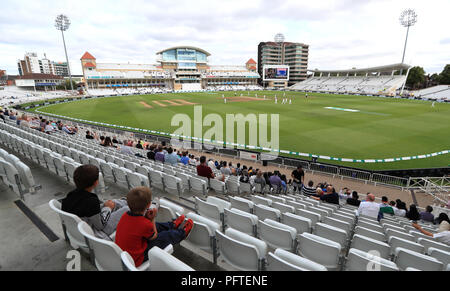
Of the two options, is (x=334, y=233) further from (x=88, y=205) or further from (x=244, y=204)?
(x=88, y=205)

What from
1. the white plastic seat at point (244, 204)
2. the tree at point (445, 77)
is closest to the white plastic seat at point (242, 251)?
the white plastic seat at point (244, 204)

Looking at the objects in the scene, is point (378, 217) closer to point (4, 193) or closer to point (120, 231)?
point (120, 231)

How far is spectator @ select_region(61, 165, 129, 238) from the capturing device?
3109 millimetres

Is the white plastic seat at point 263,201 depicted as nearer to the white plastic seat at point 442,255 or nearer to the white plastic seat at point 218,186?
the white plastic seat at point 218,186

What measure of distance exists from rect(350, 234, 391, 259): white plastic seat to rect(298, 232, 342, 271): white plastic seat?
828 mm

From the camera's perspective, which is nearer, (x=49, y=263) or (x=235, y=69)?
(x=49, y=263)

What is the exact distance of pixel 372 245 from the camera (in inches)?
Answer: 154

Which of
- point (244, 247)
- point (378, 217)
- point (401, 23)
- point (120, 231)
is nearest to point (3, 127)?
point (120, 231)

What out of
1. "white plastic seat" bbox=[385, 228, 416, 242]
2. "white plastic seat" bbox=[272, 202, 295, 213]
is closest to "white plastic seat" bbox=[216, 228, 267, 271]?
"white plastic seat" bbox=[272, 202, 295, 213]

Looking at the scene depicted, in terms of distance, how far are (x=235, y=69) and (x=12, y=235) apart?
12608cm

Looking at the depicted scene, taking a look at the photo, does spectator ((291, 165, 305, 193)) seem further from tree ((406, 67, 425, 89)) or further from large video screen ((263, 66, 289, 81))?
tree ((406, 67, 425, 89))

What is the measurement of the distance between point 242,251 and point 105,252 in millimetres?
1610

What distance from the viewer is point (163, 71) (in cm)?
10081

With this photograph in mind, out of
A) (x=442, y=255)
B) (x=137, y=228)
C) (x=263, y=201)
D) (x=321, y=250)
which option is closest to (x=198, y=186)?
(x=263, y=201)
